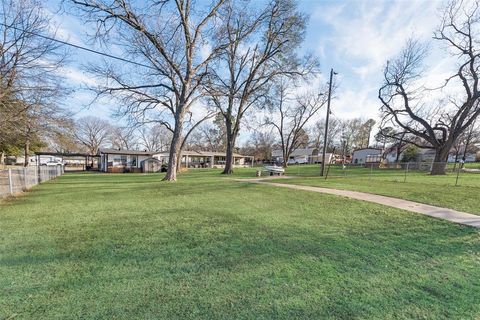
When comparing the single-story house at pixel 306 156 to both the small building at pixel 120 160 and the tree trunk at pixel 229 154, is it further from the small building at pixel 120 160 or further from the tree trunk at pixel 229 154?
the tree trunk at pixel 229 154

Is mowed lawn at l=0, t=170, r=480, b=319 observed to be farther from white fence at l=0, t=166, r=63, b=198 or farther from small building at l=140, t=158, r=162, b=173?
small building at l=140, t=158, r=162, b=173

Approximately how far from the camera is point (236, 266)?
3.27 meters

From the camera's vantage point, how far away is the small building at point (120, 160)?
31.7 m

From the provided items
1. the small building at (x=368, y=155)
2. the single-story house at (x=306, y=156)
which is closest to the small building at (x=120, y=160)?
the single-story house at (x=306, y=156)

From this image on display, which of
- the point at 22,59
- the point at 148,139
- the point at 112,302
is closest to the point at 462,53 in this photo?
the point at 112,302

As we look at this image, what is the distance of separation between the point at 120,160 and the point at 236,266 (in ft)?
113

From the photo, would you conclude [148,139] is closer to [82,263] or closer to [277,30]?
[277,30]

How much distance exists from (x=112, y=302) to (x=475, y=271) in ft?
16.2

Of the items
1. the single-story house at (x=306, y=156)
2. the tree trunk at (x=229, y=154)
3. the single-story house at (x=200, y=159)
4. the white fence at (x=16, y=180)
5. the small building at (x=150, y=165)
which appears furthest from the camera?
the single-story house at (x=306, y=156)

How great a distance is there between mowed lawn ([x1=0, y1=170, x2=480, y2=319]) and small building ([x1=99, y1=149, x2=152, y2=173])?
2839 cm

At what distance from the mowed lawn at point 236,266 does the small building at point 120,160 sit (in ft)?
93.2

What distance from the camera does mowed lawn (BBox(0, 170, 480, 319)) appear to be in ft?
7.79

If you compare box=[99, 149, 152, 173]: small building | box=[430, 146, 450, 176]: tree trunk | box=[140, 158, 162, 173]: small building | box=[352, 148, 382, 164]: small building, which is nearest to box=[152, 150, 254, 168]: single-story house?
box=[140, 158, 162, 173]: small building

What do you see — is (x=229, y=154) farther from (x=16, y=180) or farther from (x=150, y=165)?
(x=16, y=180)
